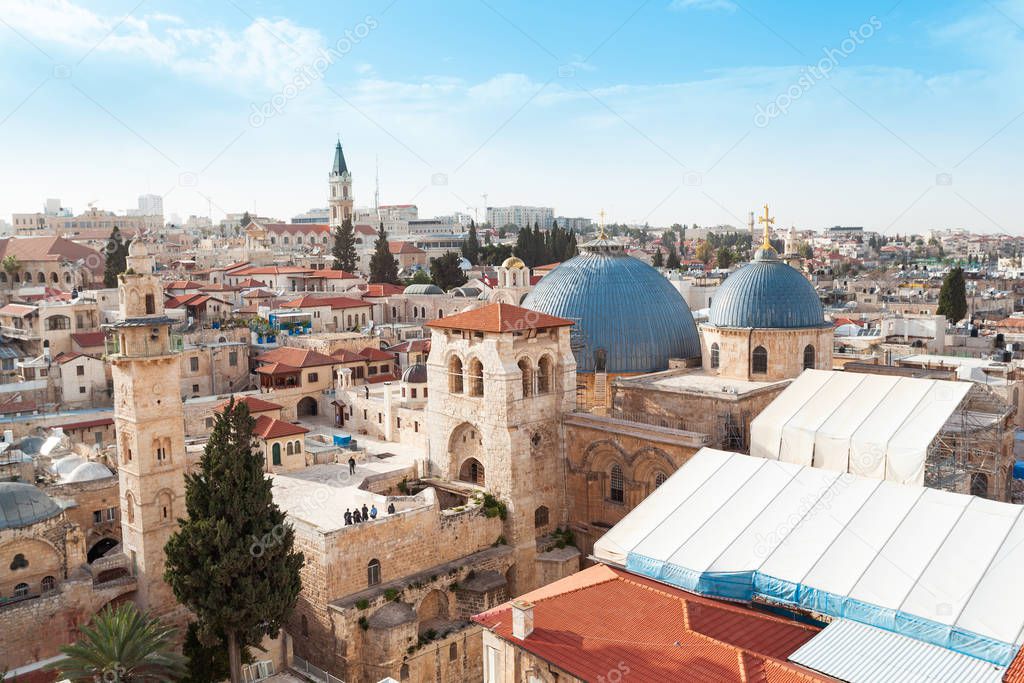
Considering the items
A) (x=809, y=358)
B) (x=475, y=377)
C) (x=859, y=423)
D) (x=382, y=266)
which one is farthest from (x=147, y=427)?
(x=382, y=266)

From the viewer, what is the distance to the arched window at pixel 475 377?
23844 millimetres

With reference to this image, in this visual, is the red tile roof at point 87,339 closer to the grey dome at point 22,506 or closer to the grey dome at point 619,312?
the grey dome at point 22,506

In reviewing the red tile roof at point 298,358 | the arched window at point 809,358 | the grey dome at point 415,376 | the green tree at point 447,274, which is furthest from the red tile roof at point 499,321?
the green tree at point 447,274

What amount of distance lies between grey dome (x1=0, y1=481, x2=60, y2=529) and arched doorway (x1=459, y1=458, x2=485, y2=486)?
11.0m

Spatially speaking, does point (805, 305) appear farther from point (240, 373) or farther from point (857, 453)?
point (240, 373)

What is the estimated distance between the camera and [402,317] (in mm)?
57438

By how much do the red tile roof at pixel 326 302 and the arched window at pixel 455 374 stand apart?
27.6 meters

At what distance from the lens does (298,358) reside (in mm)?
38094

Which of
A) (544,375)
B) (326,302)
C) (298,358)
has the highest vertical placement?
(326,302)

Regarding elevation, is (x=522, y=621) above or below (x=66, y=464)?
below

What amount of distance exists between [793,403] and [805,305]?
4.45 m

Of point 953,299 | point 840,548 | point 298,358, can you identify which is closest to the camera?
point 840,548

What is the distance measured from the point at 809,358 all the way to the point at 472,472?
10.9 meters

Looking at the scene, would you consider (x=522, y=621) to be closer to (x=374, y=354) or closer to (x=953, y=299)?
(x=374, y=354)
